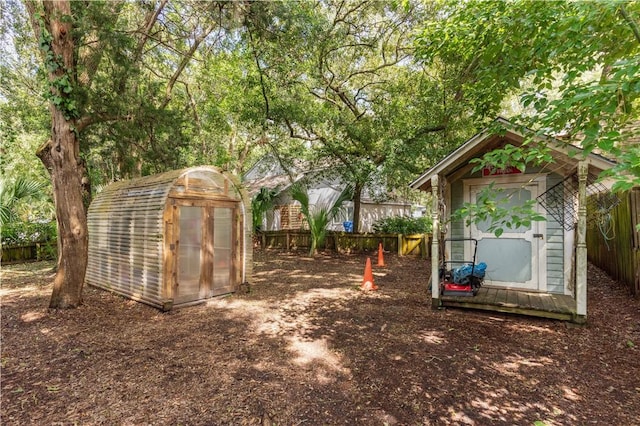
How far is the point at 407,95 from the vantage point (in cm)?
1083

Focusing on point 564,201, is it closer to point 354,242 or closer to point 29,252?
point 354,242

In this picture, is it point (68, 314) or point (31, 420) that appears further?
point (68, 314)

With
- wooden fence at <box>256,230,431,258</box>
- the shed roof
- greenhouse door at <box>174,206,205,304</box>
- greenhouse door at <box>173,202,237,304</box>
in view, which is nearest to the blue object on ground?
the shed roof

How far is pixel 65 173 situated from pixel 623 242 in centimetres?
1060

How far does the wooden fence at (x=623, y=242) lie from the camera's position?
5711mm

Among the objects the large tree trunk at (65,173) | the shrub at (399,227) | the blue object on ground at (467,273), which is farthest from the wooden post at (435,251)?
the shrub at (399,227)

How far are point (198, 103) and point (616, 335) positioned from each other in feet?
47.0

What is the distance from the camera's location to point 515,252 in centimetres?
604

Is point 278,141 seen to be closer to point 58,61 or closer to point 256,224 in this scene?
point 256,224

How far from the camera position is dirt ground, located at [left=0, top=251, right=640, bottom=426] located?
2.80 meters

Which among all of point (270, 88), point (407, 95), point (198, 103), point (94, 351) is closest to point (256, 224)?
point (198, 103)

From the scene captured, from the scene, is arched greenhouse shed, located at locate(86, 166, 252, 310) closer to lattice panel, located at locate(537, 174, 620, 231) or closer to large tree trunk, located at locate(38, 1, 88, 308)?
large tree trunk, located at locate(38, 1, 88, 308)

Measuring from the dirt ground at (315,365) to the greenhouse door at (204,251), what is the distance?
0.43m

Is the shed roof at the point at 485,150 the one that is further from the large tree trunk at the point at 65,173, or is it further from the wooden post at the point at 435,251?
the large tree trunk at the point at 65,173
